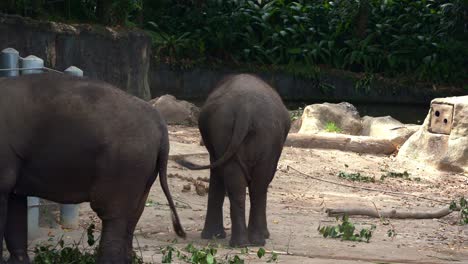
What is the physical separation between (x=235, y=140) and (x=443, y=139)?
6.97m

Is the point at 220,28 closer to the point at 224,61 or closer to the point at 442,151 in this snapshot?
the point at 224,61

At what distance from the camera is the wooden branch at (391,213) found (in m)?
10.2

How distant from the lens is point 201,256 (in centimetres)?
690

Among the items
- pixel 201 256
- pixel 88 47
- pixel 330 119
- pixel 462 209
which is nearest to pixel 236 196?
pixel 201 256

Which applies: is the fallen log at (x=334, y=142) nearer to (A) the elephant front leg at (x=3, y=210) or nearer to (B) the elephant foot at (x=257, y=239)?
(B) the elephant foot at (x=257, y=239)

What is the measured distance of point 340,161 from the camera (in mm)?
14227

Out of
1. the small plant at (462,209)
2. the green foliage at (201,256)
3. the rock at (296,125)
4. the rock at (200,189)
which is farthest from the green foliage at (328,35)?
the green foliage at (201,256)

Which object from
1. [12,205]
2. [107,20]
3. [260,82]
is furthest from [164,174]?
[107,20]

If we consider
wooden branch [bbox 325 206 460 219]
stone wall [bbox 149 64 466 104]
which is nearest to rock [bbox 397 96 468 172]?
wooden branch [bbox 325 206 460 219]

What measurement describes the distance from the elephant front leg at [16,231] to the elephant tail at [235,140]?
162 cm

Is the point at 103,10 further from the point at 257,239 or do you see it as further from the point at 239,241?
the point at 239,241

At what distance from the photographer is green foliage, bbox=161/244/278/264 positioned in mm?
6895

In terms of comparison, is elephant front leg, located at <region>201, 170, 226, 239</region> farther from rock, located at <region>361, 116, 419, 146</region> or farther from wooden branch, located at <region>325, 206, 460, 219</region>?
rock, located at <region>361, 116, 419, 146</region>

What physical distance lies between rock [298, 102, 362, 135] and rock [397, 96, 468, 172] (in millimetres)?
1693
